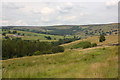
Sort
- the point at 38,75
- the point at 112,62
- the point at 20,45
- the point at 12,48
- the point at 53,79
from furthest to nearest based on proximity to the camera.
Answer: the point at 20,45 < the point at 12,48 < the point at 112,62 < the point at 38,75 < the point at 53,79

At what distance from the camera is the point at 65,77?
6492mm

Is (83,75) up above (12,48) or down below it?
above

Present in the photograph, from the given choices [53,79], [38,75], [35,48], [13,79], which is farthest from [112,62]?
[35,48]

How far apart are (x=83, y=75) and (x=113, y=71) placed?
1.91 m

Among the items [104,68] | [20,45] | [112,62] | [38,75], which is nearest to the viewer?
[38,75]

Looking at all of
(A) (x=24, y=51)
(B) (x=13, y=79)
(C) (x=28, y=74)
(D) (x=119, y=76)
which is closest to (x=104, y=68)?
(D) (x=119, y=76)

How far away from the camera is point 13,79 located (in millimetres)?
6617

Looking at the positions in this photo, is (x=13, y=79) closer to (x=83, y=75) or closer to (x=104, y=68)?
(x=83, y=75)

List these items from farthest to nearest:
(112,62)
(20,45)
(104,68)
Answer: (20,45), (112,62), (104,68)

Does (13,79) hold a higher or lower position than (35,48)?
higher

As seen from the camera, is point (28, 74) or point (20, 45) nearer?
point (28, 74)

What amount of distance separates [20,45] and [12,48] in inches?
240

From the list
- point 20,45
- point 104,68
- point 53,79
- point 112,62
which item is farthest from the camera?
point 20,45

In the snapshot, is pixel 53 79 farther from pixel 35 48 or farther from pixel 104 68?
pixel 35 48
